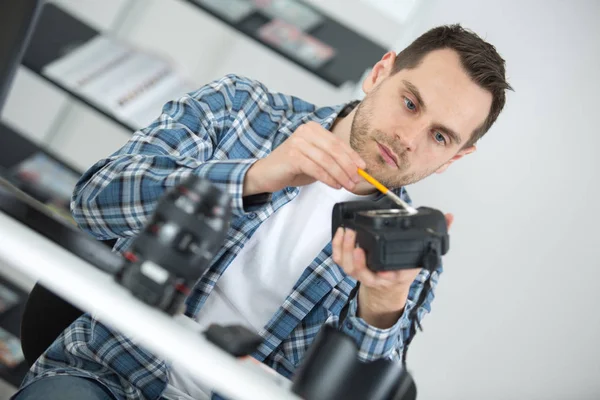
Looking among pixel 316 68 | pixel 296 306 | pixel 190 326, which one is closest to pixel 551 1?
pixel 316 68

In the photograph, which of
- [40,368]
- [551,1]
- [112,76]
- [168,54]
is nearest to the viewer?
[40,368]

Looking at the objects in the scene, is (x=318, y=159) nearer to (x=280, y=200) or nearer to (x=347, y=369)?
(x=347, y=369)

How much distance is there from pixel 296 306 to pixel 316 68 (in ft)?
2.88

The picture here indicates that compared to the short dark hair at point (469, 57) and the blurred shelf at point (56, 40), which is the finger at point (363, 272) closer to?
the short dark hair at point (469, 57)

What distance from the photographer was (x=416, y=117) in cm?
150

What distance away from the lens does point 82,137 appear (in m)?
2.83

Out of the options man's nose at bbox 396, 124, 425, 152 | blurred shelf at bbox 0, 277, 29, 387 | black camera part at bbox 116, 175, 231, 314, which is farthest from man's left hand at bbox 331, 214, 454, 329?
blurred shelf at bbox 0, 277, 29, 387

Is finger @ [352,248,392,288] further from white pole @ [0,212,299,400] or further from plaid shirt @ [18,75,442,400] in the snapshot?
white pole @ [0,212,299,400]

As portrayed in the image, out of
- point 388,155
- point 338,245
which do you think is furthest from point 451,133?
point 338,245

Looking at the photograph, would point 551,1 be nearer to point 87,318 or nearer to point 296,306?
point 296,306

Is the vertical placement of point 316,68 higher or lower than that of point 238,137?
higher

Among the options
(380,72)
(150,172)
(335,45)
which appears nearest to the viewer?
(150,172)

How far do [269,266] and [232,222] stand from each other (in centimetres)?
13

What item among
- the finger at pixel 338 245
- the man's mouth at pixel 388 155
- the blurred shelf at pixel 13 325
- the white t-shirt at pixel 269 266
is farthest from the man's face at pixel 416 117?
the blurred shelf at pixel 13 325
